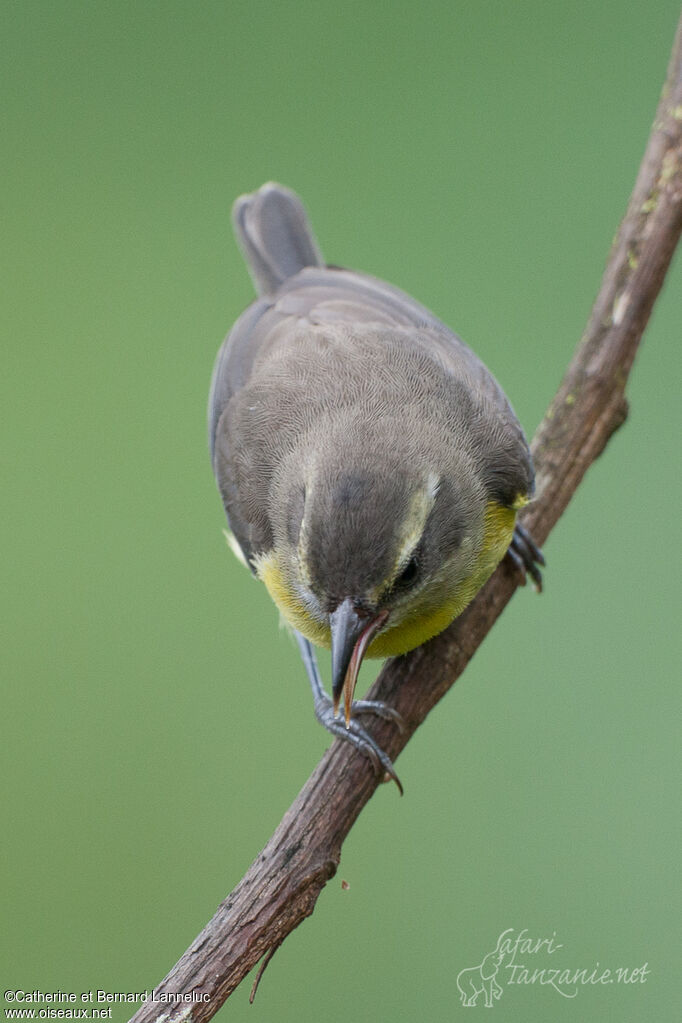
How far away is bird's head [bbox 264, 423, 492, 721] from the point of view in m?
2.54

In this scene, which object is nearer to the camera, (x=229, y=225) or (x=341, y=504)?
(x=341, y=504)

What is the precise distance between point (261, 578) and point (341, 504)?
0.73 m

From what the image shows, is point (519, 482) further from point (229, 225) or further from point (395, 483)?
point (229, 225)

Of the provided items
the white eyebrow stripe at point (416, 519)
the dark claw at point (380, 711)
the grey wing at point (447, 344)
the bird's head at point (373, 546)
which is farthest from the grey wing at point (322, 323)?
the dark claw at point (380, 711)

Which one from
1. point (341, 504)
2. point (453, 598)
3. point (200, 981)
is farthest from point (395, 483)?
point (200, 981)

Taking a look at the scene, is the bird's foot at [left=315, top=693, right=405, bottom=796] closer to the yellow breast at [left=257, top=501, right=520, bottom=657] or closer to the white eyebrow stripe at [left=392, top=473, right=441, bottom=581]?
the yellow breast at [left=257, top=501, right=520, bottom=657]

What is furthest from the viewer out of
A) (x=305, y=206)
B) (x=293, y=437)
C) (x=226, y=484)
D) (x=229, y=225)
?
(x=229, y=225)

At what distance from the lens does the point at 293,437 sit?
3.07m

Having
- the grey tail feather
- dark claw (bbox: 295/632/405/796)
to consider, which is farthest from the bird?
the grey tail feather

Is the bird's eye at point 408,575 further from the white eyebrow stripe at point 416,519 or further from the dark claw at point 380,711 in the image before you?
the dark claw at point 380,711

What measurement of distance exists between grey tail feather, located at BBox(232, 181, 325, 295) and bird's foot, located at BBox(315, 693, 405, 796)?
5.51ft

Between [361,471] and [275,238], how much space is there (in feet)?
6.03

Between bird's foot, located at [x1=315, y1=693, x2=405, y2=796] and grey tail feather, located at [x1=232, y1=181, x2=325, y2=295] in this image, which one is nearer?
bird's foot, located at [x1=315, y1=693, x2=405, y2=796]

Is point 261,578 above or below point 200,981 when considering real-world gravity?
above
